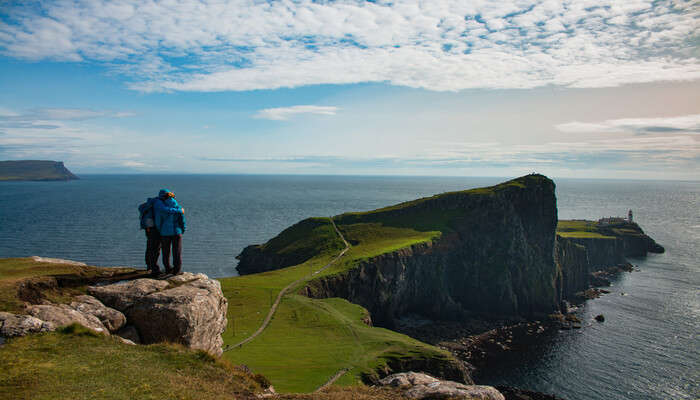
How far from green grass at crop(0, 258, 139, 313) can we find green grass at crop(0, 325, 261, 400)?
7.58ft

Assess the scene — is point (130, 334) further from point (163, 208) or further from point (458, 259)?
point (458, 259)

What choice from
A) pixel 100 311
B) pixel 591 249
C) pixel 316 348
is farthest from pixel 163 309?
pixel 591 249

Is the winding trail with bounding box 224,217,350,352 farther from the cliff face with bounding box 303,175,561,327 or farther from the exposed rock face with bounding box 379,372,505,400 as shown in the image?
the exposed rock face with bounding box 379,372,505,400

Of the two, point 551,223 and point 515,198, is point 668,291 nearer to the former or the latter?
point 551,223

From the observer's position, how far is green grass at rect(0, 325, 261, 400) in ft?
40.6

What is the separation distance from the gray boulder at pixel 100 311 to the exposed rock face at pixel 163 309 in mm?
380

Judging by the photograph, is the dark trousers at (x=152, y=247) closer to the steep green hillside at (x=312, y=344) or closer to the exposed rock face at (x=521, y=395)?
the steep green hillside at (x=312, y=344)

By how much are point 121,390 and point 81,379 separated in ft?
4.76

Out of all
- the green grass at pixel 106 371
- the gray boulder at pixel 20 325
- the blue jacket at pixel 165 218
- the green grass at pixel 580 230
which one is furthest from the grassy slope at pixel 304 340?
the green grass at pixel 580 230

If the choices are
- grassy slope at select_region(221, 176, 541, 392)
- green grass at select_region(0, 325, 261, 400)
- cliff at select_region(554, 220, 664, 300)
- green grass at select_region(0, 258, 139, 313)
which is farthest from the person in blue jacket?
cliff at select_region(554, 220, 664, 300)

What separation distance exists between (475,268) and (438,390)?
76.0 m

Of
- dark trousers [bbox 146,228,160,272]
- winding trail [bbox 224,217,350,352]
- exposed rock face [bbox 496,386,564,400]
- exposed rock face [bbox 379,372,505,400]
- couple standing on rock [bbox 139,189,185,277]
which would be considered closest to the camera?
exposed rock face [bbox 379,372,505,400]

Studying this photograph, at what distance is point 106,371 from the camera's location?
546 inches

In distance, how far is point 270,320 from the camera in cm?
5231
